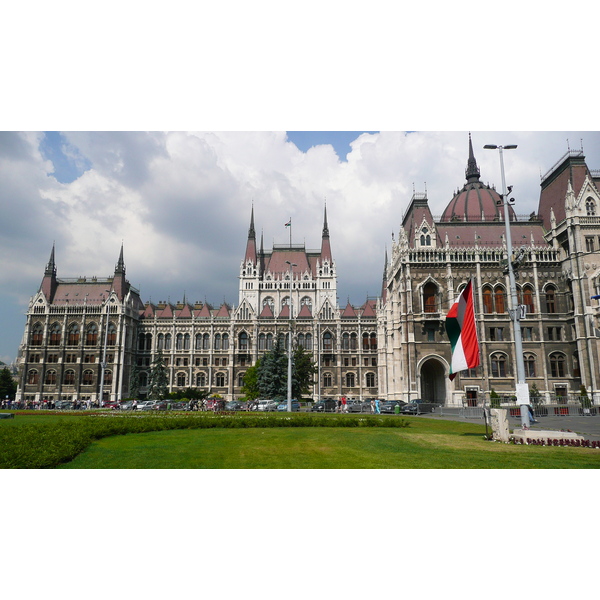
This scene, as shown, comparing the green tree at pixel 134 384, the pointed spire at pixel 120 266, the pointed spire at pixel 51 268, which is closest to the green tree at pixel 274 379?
the green tree at pixel 134 384

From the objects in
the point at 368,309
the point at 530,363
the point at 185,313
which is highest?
the point at 368,309

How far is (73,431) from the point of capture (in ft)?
57.0

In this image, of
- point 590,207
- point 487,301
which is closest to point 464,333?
point 487,301

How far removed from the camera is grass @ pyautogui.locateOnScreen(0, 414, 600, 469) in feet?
43.6

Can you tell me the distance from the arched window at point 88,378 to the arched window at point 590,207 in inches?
2872

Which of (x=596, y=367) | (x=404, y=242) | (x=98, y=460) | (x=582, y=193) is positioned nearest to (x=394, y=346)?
(x=404, y=242)

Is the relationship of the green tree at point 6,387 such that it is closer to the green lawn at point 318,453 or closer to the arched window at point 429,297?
the arched window at point 429,297

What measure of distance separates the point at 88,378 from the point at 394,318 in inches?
1998

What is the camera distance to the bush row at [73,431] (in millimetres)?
13070

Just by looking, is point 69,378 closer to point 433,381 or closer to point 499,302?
point 433,381

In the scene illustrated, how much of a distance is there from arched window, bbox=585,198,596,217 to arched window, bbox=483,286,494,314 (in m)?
13.3

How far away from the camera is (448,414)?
39.1 meters

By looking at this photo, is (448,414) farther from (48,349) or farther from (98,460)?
(48,349)

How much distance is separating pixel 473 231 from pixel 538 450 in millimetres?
43745
